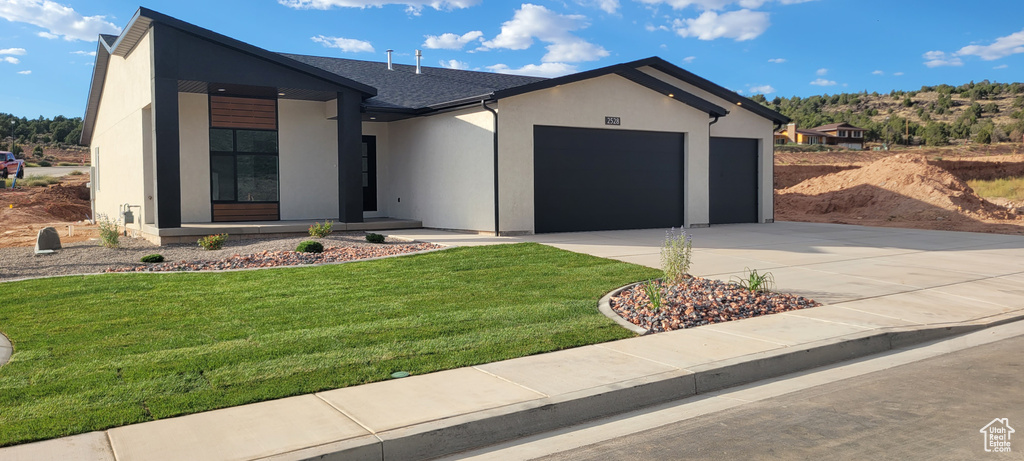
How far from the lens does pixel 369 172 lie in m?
22.1

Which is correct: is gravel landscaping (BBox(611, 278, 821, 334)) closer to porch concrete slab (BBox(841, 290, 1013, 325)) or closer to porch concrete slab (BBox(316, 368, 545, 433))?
porch concrete slab (BBox(841, 290, 1013, 325))

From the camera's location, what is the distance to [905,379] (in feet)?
20.1

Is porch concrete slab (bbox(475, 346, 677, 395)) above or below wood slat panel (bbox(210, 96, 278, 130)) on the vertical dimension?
below

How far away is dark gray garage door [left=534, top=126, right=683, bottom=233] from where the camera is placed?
18438mm

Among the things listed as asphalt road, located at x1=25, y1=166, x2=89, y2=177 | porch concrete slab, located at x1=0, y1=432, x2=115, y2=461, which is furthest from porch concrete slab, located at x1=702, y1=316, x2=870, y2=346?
asphalt road, located at x1=25, y1=166, x2=89, y2=177

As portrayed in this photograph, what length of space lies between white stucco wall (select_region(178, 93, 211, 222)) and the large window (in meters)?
0.18

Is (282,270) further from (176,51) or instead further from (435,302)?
(176,51)

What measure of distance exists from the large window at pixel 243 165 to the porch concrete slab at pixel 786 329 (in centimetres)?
1510

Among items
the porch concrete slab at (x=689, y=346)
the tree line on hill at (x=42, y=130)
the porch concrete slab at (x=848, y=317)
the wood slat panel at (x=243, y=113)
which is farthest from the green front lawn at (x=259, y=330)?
the tree line on hill at (x=42, y=130)

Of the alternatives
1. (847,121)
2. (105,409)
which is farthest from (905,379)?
(847,121)

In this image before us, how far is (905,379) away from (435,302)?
514 cm

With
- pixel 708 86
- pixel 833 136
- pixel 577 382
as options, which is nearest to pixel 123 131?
pixel 708 86

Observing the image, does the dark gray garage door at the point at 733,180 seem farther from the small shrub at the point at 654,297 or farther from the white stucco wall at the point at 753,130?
the small shrub at the point at 654,297

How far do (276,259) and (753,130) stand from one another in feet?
52.6
